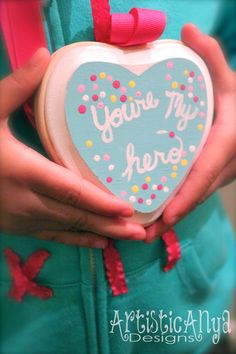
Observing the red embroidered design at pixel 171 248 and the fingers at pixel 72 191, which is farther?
the red embroidered design at pixel 171 248

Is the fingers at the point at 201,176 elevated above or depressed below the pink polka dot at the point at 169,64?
below

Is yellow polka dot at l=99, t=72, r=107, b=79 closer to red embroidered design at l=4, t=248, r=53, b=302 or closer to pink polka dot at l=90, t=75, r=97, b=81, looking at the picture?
pink polka dot at l=90, t=75, r=97, b=81

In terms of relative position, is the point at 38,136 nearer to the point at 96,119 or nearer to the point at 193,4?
the point at 96,119

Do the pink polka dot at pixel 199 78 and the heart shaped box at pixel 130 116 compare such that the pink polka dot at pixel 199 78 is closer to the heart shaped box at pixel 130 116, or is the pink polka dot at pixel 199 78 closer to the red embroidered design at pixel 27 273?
the heart shaped box at pixel 130 116

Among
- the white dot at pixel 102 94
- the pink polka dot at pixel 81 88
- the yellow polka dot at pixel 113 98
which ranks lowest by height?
the yellow polka dot at pixel 113 98

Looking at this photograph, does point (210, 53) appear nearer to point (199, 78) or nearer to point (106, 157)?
point (199, 78)

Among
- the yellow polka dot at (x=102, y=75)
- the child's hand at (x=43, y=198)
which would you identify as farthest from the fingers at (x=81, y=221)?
the yellow polka dot at (x=102, y=75)

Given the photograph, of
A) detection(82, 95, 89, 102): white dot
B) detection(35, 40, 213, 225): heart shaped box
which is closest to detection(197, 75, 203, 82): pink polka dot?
detection(35, 40, 213, 225): heart shaped box
